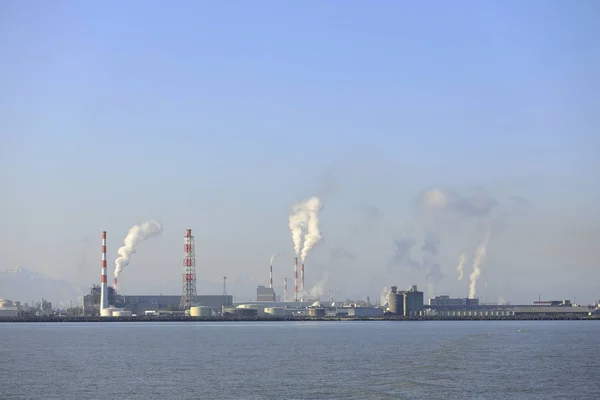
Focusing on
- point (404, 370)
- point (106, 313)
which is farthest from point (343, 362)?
point (106, 313)

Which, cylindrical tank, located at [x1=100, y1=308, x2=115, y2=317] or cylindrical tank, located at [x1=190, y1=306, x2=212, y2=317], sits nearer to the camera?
cylindrical tank, located at [x1=100, y1=308, x2=115, y2=317]

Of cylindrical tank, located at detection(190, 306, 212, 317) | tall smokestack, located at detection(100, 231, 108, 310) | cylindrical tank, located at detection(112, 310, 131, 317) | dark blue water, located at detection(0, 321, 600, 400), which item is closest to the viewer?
dark blue water, located at detection(0, 321, 600, 400)

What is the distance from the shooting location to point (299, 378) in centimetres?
5353

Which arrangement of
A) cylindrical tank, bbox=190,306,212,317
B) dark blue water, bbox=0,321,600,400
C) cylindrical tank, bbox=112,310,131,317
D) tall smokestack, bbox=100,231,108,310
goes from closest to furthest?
dark blue water, bbox=0,321,600,400 → tall smokestack, bbox=100,231,108,310 → cylindrical tank, bbox=112,310,131,317 → cylindrical tank, bbox=190,306,212,317

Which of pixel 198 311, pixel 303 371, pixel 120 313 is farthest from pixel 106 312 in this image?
pixel 303 371

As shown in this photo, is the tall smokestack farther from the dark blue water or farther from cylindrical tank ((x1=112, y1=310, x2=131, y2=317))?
the dark blue water

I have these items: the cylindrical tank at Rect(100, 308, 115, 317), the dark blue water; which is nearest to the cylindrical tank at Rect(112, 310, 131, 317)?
the cylindrical tank at Rect(100, 308, 115, 317)

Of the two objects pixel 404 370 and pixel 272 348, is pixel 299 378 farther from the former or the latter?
pixel 272 348

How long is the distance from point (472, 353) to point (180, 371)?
27871 millimetres

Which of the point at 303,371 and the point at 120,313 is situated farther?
the point at 120,313

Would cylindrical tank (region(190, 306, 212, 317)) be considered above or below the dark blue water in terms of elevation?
below

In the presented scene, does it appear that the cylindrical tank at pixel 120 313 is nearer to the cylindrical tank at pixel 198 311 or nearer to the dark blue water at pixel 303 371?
the cylindrical tank at pixel 198 311

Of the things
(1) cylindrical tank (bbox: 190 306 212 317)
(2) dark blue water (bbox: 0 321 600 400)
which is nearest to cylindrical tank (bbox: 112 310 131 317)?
(1) cylindrical tank (bbox: 190 306 212 317)

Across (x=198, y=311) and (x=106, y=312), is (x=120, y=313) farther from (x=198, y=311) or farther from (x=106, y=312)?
(x=198, y=311)
